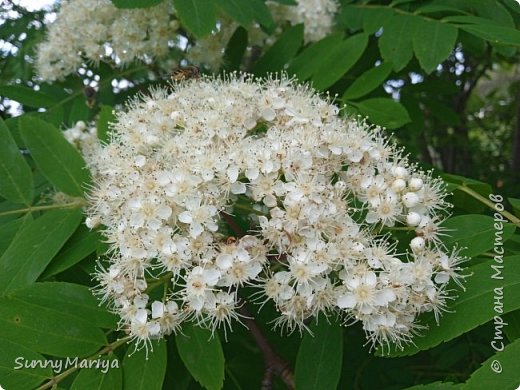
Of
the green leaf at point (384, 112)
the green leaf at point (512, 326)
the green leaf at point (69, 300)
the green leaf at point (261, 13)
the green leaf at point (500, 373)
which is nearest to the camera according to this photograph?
the green leaf at point (500, 373)

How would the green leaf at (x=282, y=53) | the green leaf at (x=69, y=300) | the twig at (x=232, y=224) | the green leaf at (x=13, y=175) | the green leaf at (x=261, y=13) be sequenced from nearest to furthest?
the green leaf at (x=69, y=300)
the twig at (x=232, y=224)
the green leaf at (x=13, y=175)
the green leaf at (x=261, y=13)
the green leaf at (x=282, y=53)

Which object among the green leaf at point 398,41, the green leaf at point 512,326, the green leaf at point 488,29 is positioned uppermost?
the green leaf at point 488,29

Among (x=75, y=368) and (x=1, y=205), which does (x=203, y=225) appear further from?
(x=1, y=205)

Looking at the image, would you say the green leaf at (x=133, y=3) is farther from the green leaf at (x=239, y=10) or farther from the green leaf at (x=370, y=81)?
the green leaf at (x=370, y=81)

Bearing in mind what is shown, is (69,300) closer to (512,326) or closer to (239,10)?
(512,326)

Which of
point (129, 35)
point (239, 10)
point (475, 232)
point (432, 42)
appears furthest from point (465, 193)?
point (129, 35)

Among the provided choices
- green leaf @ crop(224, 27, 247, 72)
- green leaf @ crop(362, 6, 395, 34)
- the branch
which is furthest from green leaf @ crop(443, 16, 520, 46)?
the branch

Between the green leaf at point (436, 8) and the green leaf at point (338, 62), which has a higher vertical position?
the green leaf at point (436, 8)

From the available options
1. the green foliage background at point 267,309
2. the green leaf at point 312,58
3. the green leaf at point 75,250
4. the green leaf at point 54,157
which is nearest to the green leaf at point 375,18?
the green foliage background at point 267,309
